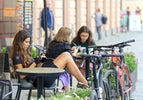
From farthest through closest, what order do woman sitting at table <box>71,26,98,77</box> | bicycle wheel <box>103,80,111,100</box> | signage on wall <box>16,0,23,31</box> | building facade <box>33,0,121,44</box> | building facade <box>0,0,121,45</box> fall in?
building facade <box>33,0,121,44</box>
building facade <box>0,0,121,45</box>
signage on wall <box>16,0,23,31</box>
woman sitting at table <box>71,26,98,77</box>
bicycle wheel <box>103,80,111,100</box>

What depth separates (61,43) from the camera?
23.5ft

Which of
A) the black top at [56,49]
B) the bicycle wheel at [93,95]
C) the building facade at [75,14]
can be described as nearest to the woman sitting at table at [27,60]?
the black top at [56,49]

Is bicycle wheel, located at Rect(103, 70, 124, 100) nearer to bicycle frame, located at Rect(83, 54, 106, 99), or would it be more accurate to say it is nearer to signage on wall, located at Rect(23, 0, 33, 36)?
bicycle frame, located at Rect(83, 54, 106, 99)

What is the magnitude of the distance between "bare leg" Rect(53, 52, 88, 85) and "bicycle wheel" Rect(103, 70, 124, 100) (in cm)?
60

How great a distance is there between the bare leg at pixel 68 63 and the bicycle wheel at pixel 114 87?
60cm

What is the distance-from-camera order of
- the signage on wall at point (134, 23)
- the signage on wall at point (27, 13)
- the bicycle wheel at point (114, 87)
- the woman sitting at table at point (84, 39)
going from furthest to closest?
the signage on wall at point (134, 23) → the signage on wall at point (27, 13) → the woman sitting at table at point (84, 39) → the bicycle wheel at point (114, 87)

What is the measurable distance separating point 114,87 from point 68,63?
0.85m

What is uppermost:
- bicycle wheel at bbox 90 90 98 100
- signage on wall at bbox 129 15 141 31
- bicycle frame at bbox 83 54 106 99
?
bicycle frame at bbox 83 54 106 99

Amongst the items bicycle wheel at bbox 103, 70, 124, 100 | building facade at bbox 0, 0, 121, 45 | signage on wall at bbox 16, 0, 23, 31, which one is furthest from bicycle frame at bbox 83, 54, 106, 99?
building facade at bbox 0, 0, 121, 45

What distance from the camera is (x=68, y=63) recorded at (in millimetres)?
6770

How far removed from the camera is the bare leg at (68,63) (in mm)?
6734

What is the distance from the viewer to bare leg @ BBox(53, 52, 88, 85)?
6.73 m

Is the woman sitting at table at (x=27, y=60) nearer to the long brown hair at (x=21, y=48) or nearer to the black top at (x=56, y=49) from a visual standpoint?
the long brown hair at (x=21, y=48)

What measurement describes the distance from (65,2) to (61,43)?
13.3 metres
